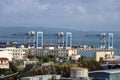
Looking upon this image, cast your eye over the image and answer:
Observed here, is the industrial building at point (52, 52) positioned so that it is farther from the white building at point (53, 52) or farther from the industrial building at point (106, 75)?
the industrial building at point (106, 75)

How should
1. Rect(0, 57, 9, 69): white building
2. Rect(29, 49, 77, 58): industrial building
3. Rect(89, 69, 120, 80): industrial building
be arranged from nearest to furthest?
1. Rect(89, 69, 120, 80): industrial building
2. Rect(0, 57, 9, 69): white building
3. Rect(29, 49, 77, 58): industrial building

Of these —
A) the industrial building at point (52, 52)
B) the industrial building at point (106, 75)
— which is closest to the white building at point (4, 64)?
the industrial building at point (106, 75)

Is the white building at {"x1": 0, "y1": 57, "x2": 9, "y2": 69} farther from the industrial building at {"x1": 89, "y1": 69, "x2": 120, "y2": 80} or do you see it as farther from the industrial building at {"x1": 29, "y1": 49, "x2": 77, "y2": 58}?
the industrial building at {"x1": 29, "y1": 49, "x2": 77, "y2": 58}

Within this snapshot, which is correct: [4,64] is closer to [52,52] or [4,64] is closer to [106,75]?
[106,75]

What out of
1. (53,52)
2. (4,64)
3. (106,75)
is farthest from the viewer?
(53,52)

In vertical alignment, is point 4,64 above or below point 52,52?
below

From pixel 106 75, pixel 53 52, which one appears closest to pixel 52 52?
pixel 53 52

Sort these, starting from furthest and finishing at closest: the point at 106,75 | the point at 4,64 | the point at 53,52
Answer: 1. the point at 53,52
2. the point at 4,64
3. the point at 106,75

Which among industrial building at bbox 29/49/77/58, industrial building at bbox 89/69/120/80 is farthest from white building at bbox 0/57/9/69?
industrial building at bbox 29/49/77/58

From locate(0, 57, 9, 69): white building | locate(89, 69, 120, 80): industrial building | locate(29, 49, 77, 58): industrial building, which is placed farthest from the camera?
locate(29, 49, 77, 58): industrial building

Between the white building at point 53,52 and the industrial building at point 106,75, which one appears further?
the white building at point 53,52

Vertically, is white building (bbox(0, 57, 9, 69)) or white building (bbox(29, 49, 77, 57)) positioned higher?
white building (bbox(29, 49, 77, 57))

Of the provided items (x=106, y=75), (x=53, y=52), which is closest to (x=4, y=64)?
(x=106, y=75)

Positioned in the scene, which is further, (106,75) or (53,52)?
(53,52)
